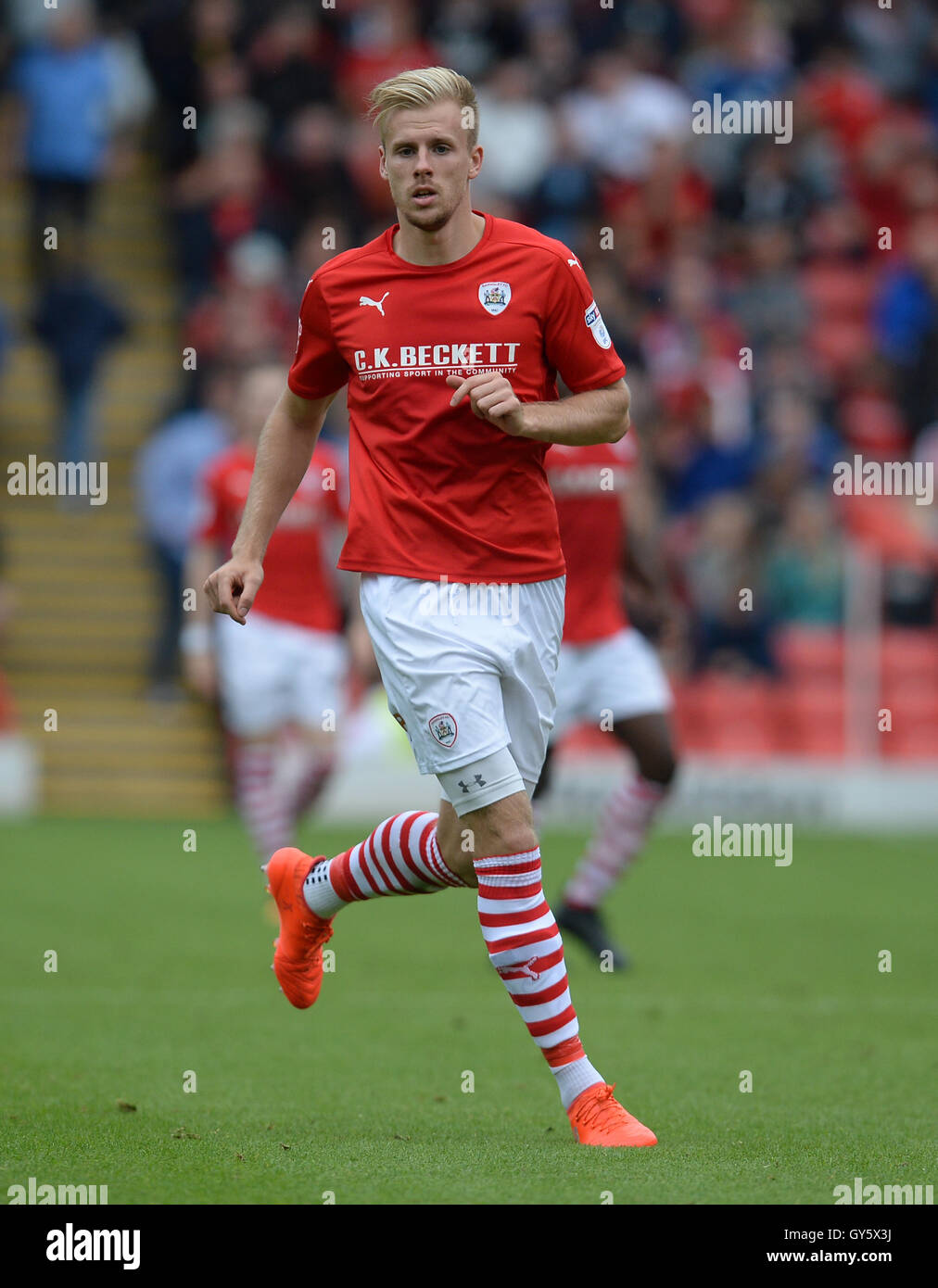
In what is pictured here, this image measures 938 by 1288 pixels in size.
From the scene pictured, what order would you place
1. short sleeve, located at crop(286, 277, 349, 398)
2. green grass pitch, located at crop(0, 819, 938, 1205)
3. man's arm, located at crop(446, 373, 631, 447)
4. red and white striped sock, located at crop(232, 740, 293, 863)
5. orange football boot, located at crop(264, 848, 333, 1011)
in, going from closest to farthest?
green grass pitch, located at crop(0, 819, 938, 1205) < man's arm, located at crop(446, 373, 631, 447) < short sleeve, located at crop(286, 277, 349, 398) < orange football boot, located at crop(264, 848, 333, 1011) < red and white striped sock, located at crop(232, 740, 293, 863)

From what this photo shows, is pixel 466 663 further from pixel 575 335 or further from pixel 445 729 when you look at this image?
pixel 575 335

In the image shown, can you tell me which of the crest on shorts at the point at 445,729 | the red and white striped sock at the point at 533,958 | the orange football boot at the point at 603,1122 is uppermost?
the crest on shorts at the point at 445,729

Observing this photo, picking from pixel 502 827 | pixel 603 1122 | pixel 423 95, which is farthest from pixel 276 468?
pixel 603 1122

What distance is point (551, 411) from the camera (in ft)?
17.4

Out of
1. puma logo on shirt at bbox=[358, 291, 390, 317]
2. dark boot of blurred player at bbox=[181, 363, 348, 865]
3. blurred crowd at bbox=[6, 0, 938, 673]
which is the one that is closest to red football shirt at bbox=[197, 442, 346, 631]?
A: dark boot of blurred player at bbox=[181, 363, 348, 865]

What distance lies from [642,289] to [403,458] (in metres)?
12.4

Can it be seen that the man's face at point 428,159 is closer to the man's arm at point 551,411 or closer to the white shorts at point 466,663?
the man's arm at point 551,411

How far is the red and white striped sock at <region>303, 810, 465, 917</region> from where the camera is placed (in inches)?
227

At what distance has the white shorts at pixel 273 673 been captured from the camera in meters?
11.1

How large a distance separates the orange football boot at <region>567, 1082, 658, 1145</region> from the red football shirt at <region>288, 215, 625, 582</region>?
131cm

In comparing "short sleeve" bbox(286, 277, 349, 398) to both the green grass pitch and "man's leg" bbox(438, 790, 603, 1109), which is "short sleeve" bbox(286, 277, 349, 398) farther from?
the green grass pitch

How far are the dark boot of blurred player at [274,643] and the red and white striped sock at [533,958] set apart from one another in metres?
5.42

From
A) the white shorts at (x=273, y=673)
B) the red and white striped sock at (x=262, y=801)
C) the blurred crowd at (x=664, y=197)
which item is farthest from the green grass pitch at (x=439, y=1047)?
the blurred crowd at (x=664, y=197)

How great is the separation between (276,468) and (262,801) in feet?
16.5
